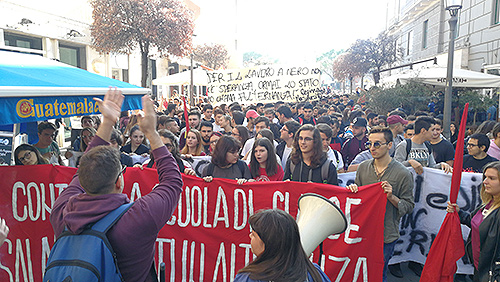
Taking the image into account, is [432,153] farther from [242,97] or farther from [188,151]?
[242,97]

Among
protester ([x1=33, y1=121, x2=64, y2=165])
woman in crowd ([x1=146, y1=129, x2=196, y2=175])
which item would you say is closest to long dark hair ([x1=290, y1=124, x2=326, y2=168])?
woman in crowd ([x1=146, y1=129, x2=196, y2=175])

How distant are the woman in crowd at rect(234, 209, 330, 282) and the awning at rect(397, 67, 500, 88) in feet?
36.0

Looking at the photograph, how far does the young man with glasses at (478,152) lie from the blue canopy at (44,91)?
13.4 feet

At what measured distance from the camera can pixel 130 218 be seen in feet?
7.05

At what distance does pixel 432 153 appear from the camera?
220 inches

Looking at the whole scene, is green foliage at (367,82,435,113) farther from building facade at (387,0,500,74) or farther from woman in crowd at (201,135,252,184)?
woman in crowd at (201,135,252,184)

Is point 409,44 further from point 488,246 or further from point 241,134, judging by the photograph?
point 488,246

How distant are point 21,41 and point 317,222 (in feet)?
43.2

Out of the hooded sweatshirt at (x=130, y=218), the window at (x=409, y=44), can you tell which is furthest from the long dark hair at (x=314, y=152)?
the window at (x=409, y=44)

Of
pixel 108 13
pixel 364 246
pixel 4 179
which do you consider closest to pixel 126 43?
pixel 108 13

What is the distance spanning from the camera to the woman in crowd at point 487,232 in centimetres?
316

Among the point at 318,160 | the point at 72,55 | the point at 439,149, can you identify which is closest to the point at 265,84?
the point at 439,149

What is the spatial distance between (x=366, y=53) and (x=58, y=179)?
95.6ft

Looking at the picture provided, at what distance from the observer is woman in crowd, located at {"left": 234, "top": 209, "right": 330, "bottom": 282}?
1.90 meters
